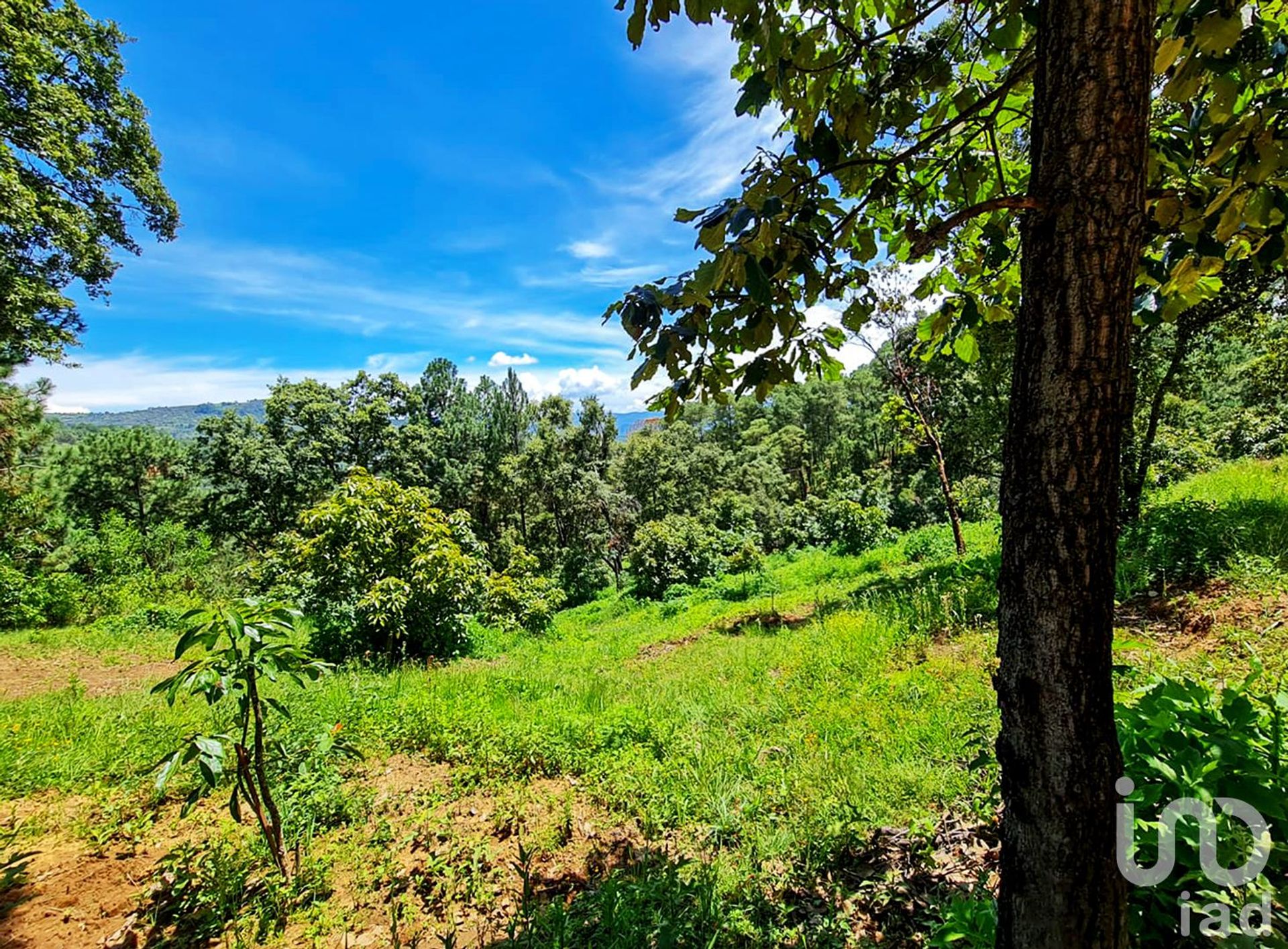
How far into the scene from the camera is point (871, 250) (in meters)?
1.91

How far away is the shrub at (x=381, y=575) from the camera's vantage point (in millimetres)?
8656

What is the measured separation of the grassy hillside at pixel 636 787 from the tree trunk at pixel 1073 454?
0.70m

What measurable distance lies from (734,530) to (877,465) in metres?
15.7

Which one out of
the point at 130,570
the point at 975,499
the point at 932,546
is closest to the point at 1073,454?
the point at 932,546

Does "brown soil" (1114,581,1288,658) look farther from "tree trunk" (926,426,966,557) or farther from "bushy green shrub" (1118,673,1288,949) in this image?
"tree trunk" (926,426,966,557)

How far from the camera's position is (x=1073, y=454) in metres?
1.04

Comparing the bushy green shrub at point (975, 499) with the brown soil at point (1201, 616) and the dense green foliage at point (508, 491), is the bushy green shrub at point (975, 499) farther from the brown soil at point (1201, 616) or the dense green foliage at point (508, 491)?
the brown soil at point (1201, 616)

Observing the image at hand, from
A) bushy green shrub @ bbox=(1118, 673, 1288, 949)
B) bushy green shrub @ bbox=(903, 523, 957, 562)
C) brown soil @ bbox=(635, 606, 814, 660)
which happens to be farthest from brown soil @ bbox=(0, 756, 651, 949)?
bushy green shrub @ bbox=(903, 523, 957, 562)

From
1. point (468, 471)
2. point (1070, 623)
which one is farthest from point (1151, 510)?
point (468, 471)

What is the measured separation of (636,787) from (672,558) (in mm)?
13992

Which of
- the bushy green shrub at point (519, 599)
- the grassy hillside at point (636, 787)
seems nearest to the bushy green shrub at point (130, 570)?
the bushy green shrub at point (519, 599)

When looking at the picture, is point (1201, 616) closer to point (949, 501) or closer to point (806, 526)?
point (949, 501)

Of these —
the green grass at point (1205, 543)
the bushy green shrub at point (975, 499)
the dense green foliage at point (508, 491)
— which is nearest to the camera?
the green grass at point (1205, 543)

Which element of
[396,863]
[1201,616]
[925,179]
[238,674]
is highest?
[925,179]
